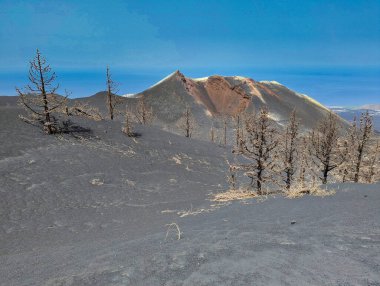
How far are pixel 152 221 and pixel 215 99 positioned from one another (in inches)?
4602

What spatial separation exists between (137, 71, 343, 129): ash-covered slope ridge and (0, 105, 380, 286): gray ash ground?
2979 inches

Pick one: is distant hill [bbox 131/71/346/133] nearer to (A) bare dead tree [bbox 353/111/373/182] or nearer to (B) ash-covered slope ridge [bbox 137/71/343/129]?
Answer: (B) ash-covered slope ridge [bbox 137/71/343/129]

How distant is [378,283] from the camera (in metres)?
3.35

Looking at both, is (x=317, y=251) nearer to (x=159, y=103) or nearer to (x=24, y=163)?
(x=24, y=163)

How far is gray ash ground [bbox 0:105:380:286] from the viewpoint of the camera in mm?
4105

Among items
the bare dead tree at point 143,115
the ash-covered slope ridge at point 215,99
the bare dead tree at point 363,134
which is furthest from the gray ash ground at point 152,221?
the ash-covered slope ridge at point 215,99

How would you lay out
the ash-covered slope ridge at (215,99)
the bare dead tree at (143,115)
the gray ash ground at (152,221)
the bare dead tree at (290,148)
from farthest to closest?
the ash-covered slope ridge at (215,99) → the bare dead tree at (143,115) → the bare dead tree at (290,148) → the gray ash ground at (152,221)

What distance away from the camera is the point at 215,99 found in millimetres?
129000

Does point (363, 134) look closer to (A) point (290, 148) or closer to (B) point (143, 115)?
(A) point (290, 148)

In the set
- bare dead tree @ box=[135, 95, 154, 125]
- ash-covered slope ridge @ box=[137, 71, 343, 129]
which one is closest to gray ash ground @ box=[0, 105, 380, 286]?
bare dead tree @ box=[135, 95, 154, 125]

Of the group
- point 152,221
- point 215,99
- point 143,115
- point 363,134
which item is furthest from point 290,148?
point 215,99

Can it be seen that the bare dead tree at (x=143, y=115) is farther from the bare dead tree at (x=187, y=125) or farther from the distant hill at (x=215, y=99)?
the distant hill at (x=215, y=99)

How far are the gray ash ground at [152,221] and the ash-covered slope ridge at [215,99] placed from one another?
2979 inches

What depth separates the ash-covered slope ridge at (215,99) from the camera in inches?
4498
